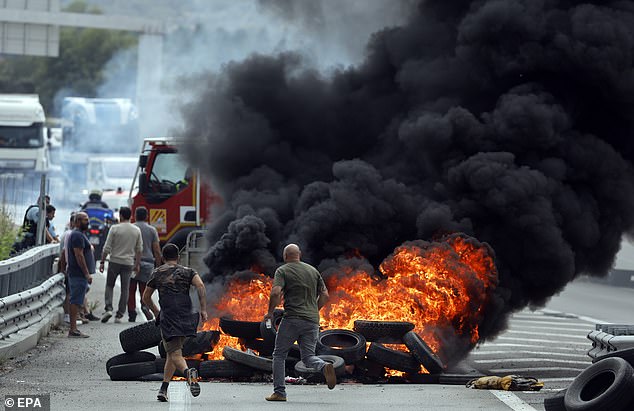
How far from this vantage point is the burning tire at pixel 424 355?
13.5 metres

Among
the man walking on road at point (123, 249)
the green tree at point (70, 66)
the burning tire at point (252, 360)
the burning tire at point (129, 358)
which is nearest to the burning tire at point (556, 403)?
the burning tire at point (252, 360)

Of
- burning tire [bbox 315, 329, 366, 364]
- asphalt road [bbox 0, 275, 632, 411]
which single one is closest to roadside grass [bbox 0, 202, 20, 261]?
asphalt road [bbox 0, 275, 632, 411]

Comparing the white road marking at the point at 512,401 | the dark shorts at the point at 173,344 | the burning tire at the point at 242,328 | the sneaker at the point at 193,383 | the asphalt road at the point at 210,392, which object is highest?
the dark shorts at the point at 173,344

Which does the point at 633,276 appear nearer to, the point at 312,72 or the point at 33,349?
the point at 312,72

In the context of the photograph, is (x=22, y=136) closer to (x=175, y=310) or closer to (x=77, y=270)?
(x=77, y=270)

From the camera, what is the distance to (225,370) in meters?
13.5

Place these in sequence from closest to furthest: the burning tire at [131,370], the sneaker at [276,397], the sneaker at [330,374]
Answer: the sneaker at [276,397]
the sneaker at [330,374]
the burning tire at [131,370]

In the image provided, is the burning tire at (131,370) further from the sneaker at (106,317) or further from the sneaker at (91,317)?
the sneaker at (91,317)

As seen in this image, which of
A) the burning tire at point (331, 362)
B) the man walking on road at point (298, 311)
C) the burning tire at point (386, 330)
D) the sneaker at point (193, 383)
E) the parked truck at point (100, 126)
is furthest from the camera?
the parked truck at point (100, 126)

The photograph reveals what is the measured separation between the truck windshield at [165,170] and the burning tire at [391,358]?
12268mm

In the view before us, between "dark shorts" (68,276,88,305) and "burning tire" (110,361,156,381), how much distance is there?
14.6ft

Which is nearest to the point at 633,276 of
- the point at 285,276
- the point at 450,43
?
the point at 450,43

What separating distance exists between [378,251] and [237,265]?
1.93 metres

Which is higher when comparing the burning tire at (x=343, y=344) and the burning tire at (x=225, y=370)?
the burning tire at (x=343, y=344)
